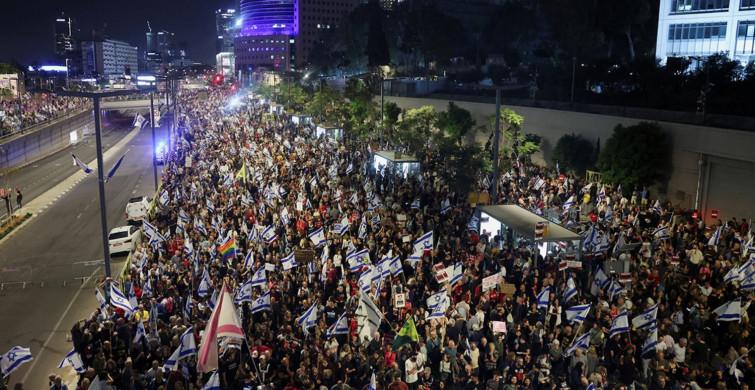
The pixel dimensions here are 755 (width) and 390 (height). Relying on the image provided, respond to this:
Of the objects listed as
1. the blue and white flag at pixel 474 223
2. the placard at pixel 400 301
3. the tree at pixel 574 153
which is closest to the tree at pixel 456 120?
the tree at pixel 574 153

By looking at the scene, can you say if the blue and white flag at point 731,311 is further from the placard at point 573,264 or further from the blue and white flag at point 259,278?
the blue and white flag at point 259,278

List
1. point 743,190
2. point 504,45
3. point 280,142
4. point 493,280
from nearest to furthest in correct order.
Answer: point 493,280 < point 743,190 < point 280,142 < point 504,45

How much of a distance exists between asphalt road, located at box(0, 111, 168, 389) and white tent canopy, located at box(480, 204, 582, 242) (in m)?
12.8

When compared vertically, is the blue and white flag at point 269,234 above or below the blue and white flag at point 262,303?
above

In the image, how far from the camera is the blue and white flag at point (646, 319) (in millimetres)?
13477

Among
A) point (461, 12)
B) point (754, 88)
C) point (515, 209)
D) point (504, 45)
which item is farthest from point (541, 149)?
point (461, 12)

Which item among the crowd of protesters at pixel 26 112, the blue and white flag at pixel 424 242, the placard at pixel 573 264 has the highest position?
the crowd of protesters at pixel 26 112

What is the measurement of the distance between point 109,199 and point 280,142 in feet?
41.0

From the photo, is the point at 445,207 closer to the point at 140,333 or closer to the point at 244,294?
the point at 244,294

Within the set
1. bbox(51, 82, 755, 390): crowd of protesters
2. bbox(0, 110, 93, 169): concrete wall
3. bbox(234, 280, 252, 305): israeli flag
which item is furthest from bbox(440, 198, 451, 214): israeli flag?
bbox(0, 110, 93, 169): concrete wall

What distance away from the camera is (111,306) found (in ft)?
55.0

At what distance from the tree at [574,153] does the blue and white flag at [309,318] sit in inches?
961

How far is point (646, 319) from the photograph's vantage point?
1362 centimetres

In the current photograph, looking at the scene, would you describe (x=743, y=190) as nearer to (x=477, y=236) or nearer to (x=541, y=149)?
(x=477, y=236)
